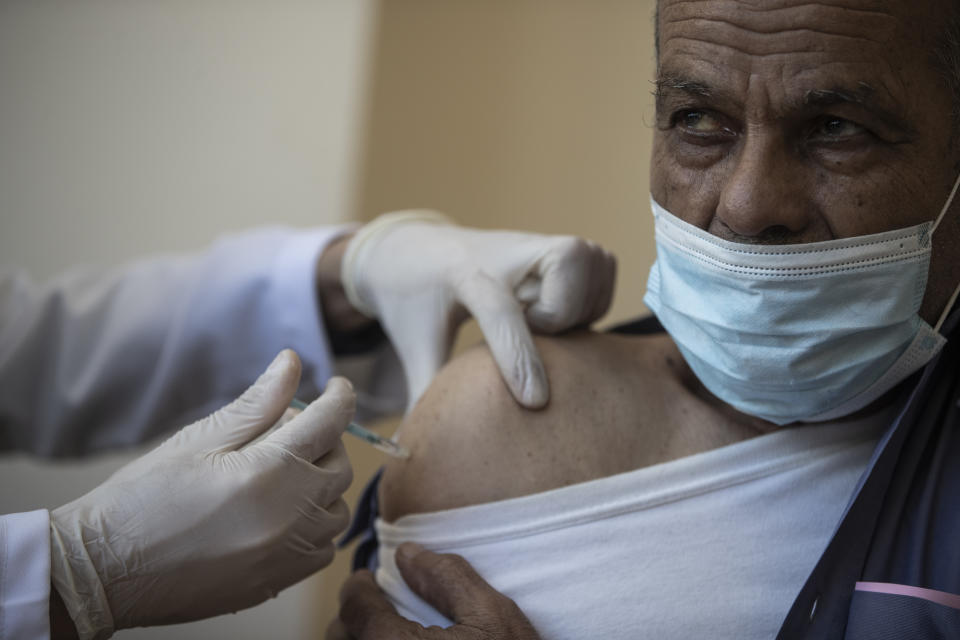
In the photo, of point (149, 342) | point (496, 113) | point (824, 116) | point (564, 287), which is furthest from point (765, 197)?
point (496, 113)

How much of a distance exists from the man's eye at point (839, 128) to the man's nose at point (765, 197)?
0.16 ft

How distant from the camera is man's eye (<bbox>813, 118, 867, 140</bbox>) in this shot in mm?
987

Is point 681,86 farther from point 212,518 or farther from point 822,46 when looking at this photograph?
point 212,518

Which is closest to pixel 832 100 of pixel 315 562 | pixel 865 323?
pixel 865 323

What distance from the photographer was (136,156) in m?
2.77

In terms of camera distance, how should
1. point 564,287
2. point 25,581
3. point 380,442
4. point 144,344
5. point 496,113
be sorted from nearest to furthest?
point 25,581 < point 380,442 < point 564,287 < point 144,344 < point 496,113

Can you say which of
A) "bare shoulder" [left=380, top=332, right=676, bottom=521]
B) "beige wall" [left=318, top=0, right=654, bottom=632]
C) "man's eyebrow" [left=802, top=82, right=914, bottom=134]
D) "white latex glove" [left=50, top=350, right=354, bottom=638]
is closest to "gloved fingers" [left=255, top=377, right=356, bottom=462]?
"white latex glove" [left=50, top=350, right=354, bottom=638]

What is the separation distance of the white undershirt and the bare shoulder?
3 cm

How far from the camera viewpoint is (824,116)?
3.23ft

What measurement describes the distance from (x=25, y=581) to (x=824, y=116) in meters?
0.99

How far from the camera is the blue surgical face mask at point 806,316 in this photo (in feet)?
3.20

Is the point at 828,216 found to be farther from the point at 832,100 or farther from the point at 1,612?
the point at 1,612

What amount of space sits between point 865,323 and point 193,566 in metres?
0.80

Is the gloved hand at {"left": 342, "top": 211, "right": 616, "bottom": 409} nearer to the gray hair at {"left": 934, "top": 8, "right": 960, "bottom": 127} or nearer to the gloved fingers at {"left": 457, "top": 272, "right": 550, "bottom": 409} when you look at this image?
the gloved fingers at {"left": 457, "top": 272, "right": 550, "bottom": 409}
